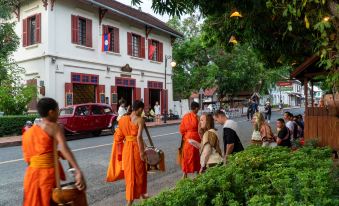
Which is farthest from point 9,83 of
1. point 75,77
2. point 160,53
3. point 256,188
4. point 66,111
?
point 256,188

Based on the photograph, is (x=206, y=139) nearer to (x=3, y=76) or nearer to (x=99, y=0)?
(x=3, y=76)

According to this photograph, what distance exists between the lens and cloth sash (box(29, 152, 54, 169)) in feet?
12.7

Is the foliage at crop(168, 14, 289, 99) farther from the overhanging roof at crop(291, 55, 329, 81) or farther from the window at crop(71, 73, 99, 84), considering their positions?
the overhanging roof at crop(291, 55, 329, 81)

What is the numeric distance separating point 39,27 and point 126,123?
56.8 feet

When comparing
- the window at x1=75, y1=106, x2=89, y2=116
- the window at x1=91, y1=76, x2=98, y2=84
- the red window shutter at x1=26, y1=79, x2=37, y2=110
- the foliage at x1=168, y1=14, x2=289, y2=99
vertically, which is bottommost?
the window at x1=75, y1=106, x2=89, y2=116

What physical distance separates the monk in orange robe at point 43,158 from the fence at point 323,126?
787 centimetres

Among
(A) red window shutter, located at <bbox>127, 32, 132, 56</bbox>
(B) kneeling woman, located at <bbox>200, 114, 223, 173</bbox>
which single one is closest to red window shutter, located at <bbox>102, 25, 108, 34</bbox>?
(A) red window shutter, located at <bbox>127, 32, 132, 56</bbox>

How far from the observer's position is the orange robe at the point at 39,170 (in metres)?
3.85

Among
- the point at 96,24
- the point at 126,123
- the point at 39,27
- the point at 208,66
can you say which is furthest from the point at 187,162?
the point at 208,66

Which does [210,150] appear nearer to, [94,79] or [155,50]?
[94,79]

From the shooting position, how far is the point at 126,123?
6.21 meters

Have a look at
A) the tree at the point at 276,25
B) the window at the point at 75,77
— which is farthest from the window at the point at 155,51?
the tree at the point at 276,25

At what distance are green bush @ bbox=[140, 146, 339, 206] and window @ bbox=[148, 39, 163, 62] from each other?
82.0 feet

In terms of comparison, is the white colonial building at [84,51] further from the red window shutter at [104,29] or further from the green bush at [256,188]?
the green bush at [256,188]
